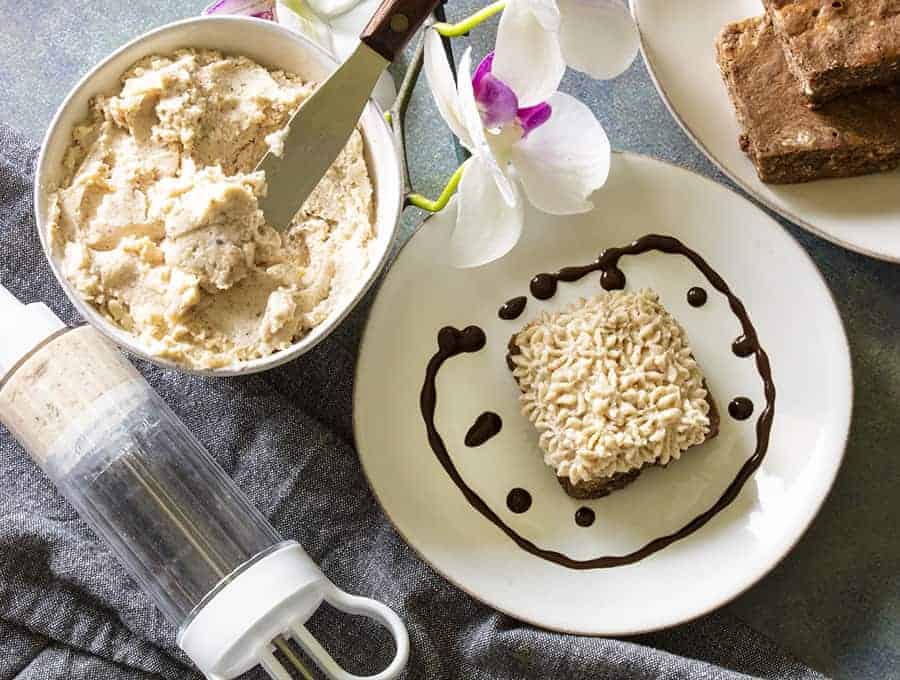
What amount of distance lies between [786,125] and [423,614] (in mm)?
739

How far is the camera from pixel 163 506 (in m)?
1.26

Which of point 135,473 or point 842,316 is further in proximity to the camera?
point 842,316

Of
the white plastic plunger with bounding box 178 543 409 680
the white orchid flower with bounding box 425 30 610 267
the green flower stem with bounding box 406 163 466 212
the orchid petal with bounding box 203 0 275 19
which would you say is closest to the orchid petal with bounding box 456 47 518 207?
the white orchid flower with bounding box 425 30 610 267

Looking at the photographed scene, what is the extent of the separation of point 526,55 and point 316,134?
0.24 m

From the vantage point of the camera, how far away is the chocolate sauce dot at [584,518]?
131 centimetres

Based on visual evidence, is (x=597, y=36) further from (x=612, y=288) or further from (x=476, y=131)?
(x=612, y=288)

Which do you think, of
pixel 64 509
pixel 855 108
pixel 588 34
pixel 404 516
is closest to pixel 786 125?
pixel 855 108

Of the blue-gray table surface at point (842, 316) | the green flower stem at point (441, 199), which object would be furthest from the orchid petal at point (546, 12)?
the blue-gray table surface at point (842, 316)

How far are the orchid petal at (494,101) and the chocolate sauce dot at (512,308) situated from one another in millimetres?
262

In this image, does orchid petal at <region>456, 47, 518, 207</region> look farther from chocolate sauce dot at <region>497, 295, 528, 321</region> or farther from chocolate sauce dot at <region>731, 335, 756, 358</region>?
chocolate sauce dot at <region>731, 335, 756, 358</region>

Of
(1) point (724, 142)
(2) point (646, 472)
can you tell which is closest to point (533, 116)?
(1) point (724, 142)

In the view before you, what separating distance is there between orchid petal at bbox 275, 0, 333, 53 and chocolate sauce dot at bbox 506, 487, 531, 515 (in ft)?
1.94

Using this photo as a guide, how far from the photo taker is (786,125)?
125 centimetres

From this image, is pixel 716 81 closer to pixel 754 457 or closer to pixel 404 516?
pixel 754 457
